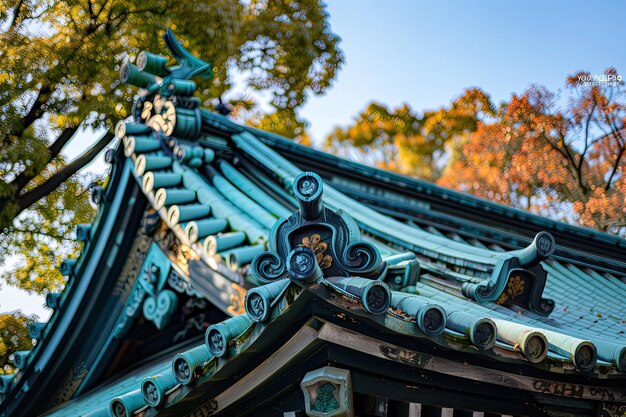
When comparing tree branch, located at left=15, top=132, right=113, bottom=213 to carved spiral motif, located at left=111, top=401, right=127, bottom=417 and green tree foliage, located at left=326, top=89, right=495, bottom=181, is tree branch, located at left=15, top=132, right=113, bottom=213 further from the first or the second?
green tree foliage, located at left=326, top=89, right=495, bottom=181

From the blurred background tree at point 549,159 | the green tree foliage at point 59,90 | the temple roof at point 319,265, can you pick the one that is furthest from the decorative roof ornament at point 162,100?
the blurred background tree at point 549,159

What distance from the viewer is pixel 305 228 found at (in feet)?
14.8

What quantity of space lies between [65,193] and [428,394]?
6883 mm

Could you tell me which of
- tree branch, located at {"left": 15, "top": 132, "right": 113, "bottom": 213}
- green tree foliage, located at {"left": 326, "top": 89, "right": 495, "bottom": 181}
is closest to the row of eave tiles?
tree branch, located at {"left": 15, "top": 132, "right": 113, "bottom": 213}

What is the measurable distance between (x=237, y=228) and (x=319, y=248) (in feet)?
5.19

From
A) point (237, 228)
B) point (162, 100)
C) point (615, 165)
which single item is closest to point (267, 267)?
point (237, 228)

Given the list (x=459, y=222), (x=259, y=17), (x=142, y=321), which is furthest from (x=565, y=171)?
(x=142, y=321)

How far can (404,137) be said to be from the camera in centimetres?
3547

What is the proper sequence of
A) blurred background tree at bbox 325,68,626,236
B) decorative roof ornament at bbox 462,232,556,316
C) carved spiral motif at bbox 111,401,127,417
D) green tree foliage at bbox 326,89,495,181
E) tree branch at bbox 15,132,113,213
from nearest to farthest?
carved spiral motif at bbox 111,401,127,417 < decorative roof ornament at bbox 462,232,556,316 < tree branch at bbox 15,132,113,213 < blurred background tree at bbox 325,68,626,236 < green tree foliage at bbox 326,89,495,181

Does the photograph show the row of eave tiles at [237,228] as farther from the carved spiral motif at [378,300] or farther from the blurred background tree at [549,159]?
the blurred background tree at [549,159]

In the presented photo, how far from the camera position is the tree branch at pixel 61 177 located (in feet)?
31.0

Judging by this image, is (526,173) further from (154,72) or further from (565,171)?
(154,72)

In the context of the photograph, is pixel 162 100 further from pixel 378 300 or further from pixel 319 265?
pixel 378 300

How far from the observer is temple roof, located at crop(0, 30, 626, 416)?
4125mm
